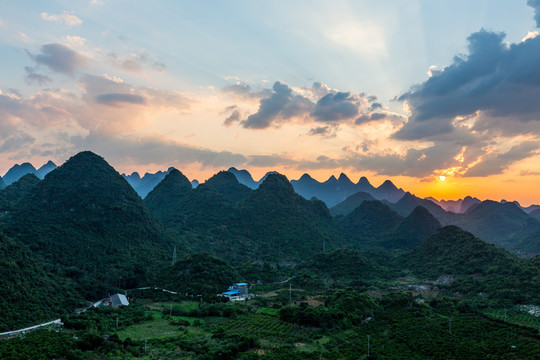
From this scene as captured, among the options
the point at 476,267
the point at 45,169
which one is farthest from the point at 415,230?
the point at 45,169

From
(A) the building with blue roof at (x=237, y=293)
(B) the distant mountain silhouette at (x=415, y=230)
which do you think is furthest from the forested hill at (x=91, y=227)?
(B) the distant mountain silhouette at (x=415, y=230)

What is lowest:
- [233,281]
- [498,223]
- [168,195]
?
[233,281]

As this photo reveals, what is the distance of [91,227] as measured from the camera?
66.3m

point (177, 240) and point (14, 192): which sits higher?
point (14, 192)

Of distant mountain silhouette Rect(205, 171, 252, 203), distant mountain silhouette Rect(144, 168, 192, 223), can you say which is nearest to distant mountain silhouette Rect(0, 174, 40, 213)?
distant mountain silhouette Rect(144, 168, 192, 223)

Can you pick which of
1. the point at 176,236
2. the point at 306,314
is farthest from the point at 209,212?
the point at 306,314

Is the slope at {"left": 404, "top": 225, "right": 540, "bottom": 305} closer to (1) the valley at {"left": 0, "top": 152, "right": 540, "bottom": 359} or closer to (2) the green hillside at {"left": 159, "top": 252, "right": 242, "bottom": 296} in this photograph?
(1) the valley at {"left": 0, "top": 152, "right": 540, "bottom": 359}

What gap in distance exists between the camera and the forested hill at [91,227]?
187 ft

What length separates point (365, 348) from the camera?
115 feet

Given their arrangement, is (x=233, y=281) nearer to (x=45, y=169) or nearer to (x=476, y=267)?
(x=476, y=267)

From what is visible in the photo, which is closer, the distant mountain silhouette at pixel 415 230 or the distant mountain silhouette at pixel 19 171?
the distant mountain silhouette at pixel 415 230

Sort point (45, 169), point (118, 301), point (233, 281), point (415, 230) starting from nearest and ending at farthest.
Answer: point (118, 301) < point (233, 281) < point (415, 230) < point (45, 169)

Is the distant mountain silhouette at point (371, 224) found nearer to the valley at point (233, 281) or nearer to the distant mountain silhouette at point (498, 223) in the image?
the valley at point (233, 281)

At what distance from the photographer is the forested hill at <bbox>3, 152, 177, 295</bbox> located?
187 feet
